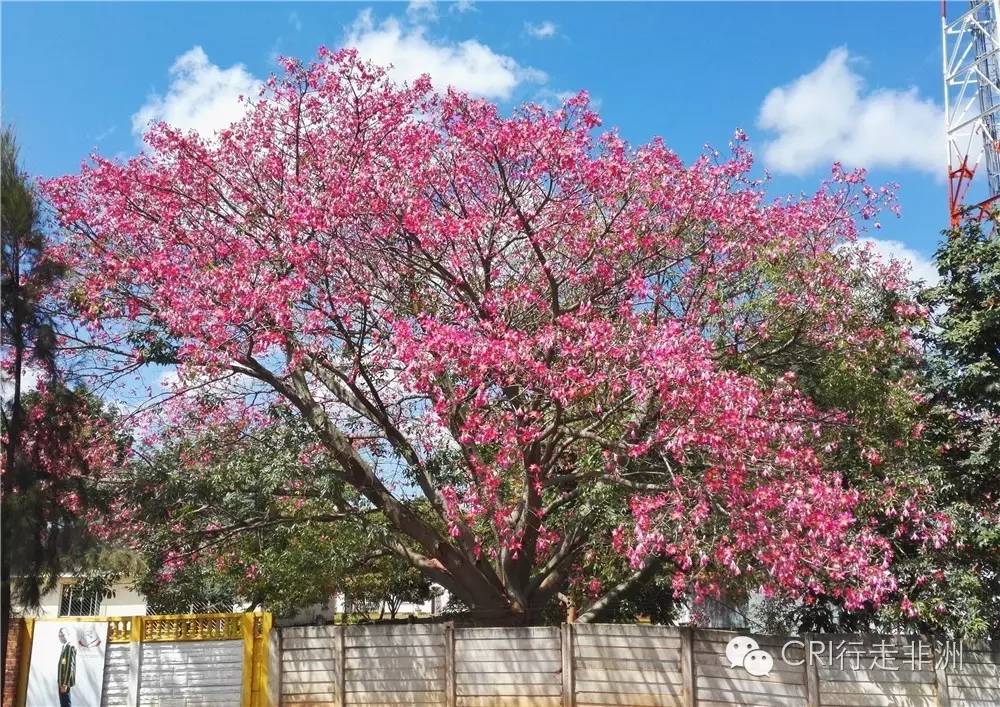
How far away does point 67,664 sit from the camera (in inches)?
401

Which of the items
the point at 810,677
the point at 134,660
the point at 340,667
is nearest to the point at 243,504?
the point at 134,660

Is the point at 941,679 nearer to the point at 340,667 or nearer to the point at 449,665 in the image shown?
the point at 449,665

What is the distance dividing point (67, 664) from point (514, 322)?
22.0 feet

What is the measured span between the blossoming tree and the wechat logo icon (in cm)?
65

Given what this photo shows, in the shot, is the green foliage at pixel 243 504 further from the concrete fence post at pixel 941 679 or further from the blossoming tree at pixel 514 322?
the concrete fence post at pixel 941 679

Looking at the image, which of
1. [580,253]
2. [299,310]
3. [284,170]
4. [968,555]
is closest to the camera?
[968,555]

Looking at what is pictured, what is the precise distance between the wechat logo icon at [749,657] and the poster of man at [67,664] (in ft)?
24.1

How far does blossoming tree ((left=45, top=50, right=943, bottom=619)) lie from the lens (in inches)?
351

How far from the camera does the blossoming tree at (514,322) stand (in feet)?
29.3

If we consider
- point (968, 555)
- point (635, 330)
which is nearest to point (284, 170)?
point (635, 330)

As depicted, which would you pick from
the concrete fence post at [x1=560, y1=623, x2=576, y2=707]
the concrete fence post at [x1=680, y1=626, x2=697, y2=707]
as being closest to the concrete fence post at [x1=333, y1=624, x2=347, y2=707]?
the concrete fence post at [x1=560, y1=623, x2=576, y2=707]

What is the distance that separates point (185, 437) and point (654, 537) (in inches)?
246

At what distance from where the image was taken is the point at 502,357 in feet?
29.3

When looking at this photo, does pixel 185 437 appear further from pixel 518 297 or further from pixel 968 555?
pixel 968 555
